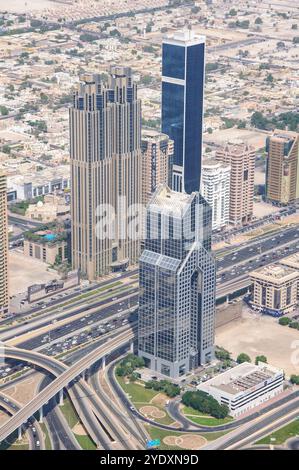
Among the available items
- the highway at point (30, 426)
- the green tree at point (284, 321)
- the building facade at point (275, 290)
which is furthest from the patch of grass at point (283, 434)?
the building facade at point (275, 290)

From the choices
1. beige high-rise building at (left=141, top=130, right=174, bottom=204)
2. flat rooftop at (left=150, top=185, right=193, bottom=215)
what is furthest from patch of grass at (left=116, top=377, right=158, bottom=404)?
beige high-rise building at (left=141, top=130, right=174, bottom=204)

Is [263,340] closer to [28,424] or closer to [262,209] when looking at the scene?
[28,424]

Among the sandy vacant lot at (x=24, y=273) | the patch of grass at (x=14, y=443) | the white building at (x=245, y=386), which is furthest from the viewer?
the sandy vacant lot at (x=24, y=273)

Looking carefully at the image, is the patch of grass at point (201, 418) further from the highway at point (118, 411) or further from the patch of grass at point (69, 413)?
the patch of grass at point (69, 413)

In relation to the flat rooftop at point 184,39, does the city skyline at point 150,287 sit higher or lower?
lower

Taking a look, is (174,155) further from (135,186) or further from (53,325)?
(53,325)

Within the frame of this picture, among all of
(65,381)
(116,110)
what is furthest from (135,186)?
(65,381)

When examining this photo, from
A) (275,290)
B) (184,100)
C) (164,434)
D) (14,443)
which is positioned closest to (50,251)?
(184,100)
